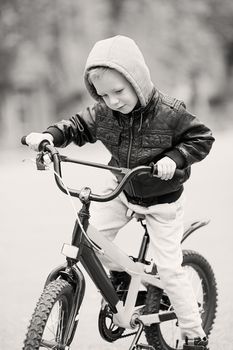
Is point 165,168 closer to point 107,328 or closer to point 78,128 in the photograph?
point 78,128

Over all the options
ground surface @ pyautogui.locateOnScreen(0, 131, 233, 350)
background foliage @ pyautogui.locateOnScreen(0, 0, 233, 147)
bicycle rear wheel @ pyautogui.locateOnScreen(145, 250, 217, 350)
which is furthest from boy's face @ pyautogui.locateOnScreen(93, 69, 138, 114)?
background foliage @ pyautogui.locateOnScreen(0, 0, 233, 147)

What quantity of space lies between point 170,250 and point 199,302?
0.61 metres

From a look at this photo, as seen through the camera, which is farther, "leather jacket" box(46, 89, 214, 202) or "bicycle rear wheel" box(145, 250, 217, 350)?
"bicycle rear wheel" box(145, 250, 217, 350)

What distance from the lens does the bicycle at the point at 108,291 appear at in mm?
3109

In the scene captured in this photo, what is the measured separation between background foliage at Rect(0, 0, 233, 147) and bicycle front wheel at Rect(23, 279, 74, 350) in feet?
25.3

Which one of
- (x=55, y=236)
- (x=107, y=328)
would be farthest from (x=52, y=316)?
(x=55, y=236)

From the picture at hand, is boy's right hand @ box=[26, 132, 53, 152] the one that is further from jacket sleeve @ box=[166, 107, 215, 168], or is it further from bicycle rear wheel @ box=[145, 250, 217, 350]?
bicycle rear wheel @ box=[145, 250, 217, 350]

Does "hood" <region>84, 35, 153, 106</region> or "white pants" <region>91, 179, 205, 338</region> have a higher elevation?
"hood" <region>84, 35, 153, 106</region>

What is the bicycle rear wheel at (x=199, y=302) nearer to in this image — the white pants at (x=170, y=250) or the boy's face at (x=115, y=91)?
the white pants at (x=170, y=250)

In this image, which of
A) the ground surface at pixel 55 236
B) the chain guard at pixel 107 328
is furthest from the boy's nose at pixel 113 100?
the ground surface at pixel 55 236

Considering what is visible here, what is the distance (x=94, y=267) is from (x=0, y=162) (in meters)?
6.80

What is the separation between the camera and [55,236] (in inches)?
246

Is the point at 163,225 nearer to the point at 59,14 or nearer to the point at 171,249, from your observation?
the point at 171,249

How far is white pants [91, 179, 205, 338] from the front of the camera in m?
3.55
